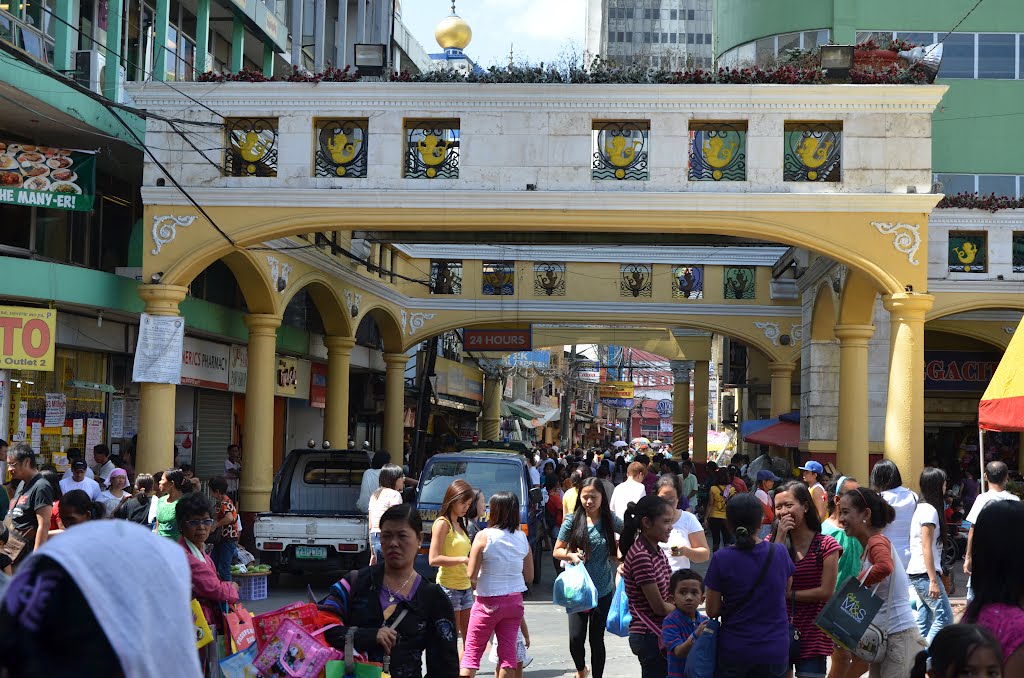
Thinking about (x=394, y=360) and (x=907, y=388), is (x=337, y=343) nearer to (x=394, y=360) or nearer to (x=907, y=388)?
(x=394, y=360)

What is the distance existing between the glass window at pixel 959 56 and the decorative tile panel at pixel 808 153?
12453 millimetres

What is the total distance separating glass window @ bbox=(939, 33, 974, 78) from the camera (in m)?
27.2

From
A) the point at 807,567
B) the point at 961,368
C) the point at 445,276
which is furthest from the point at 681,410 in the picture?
the point at 807,567

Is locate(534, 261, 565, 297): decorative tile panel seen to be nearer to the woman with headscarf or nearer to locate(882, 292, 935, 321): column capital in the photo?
locate(882, 292, 935, 321): column capital

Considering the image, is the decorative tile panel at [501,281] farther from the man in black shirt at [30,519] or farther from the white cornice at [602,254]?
the man in black shirt at [30,519]

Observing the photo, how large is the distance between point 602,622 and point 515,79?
944 centimetres

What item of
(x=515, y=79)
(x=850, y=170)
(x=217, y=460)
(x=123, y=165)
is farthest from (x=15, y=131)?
(x=850, y=170)

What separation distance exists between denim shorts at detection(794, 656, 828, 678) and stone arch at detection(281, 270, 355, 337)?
16.1m

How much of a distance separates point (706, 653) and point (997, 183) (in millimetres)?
23681

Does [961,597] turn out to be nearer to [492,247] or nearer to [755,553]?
[755,553]

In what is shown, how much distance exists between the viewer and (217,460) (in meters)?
24.2

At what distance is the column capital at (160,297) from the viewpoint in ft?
55.5

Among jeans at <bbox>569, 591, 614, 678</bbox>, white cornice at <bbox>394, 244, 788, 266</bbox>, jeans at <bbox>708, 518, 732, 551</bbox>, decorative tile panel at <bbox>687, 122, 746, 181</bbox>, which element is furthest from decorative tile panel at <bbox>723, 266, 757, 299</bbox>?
jeans at <bbox>569, 591, 614, 678</bbox>

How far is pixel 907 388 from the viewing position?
16.4 metres
